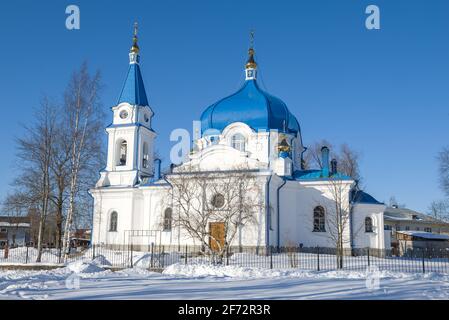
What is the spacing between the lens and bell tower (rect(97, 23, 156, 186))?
30750mm

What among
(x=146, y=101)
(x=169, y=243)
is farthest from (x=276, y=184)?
(x=146, y=101)

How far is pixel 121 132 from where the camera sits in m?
31.2

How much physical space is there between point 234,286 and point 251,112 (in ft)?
64.8

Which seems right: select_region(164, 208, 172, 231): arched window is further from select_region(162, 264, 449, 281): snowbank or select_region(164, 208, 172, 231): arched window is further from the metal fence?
select_region(162, 264, 449, 281): snowbank

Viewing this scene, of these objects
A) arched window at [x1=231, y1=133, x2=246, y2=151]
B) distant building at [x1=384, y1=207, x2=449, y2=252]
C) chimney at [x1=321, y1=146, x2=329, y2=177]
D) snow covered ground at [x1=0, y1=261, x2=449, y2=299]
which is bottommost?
snow covered ground at [x1=0, y1=261, x2=449, y2=299]

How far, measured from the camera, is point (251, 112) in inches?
1206

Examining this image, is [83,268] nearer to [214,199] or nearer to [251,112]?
[214,199]

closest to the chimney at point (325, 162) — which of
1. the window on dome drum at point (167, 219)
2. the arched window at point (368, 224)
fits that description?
the arched window at point (368, 224)

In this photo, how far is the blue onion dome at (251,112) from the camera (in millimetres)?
30297

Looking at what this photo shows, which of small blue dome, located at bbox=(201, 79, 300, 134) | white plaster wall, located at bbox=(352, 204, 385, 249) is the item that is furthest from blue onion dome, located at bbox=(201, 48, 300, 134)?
white plaster wall, located at bbox=(352, 204, 385, 249)

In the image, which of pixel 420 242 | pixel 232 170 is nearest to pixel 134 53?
pixel 232 170

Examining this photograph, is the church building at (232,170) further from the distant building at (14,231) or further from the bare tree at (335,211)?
the distant building at (14,231)
